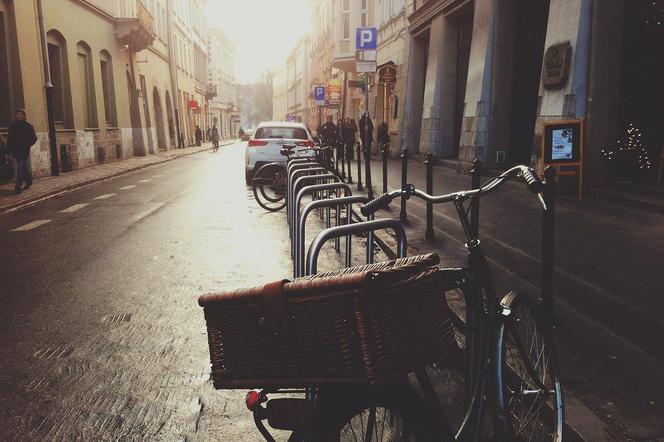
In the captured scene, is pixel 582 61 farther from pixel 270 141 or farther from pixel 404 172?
pixel 270 141

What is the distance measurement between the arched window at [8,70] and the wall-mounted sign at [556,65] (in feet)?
44.5

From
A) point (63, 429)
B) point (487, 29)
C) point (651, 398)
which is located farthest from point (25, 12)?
point (651, 398)

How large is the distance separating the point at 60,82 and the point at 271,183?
13477 millimetres

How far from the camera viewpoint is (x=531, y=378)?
2.73 meters

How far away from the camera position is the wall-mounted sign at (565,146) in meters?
10.1

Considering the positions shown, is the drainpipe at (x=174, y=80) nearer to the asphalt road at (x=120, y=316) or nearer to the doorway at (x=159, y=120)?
the doorway at (x=159, y=120)

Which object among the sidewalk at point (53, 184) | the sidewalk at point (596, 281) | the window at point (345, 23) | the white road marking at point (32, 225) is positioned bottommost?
the white road marking at point (32, 225)

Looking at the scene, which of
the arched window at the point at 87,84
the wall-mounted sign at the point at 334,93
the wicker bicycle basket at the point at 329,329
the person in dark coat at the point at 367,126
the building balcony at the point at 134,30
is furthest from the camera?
the wall-mounted sign at the point at 334,93

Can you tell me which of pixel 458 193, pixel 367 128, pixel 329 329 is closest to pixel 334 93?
pixel 367 128

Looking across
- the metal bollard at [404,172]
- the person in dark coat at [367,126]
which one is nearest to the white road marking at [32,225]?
the metal bollard at [404,172]

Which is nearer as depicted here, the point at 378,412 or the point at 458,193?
the point at 378,412

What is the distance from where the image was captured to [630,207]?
9234 mm

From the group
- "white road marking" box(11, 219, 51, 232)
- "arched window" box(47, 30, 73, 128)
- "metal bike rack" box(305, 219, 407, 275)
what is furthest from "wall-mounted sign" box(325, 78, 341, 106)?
"metal bike rack" box(305, 219, 407, 275)

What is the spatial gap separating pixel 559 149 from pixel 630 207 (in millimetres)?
1607
